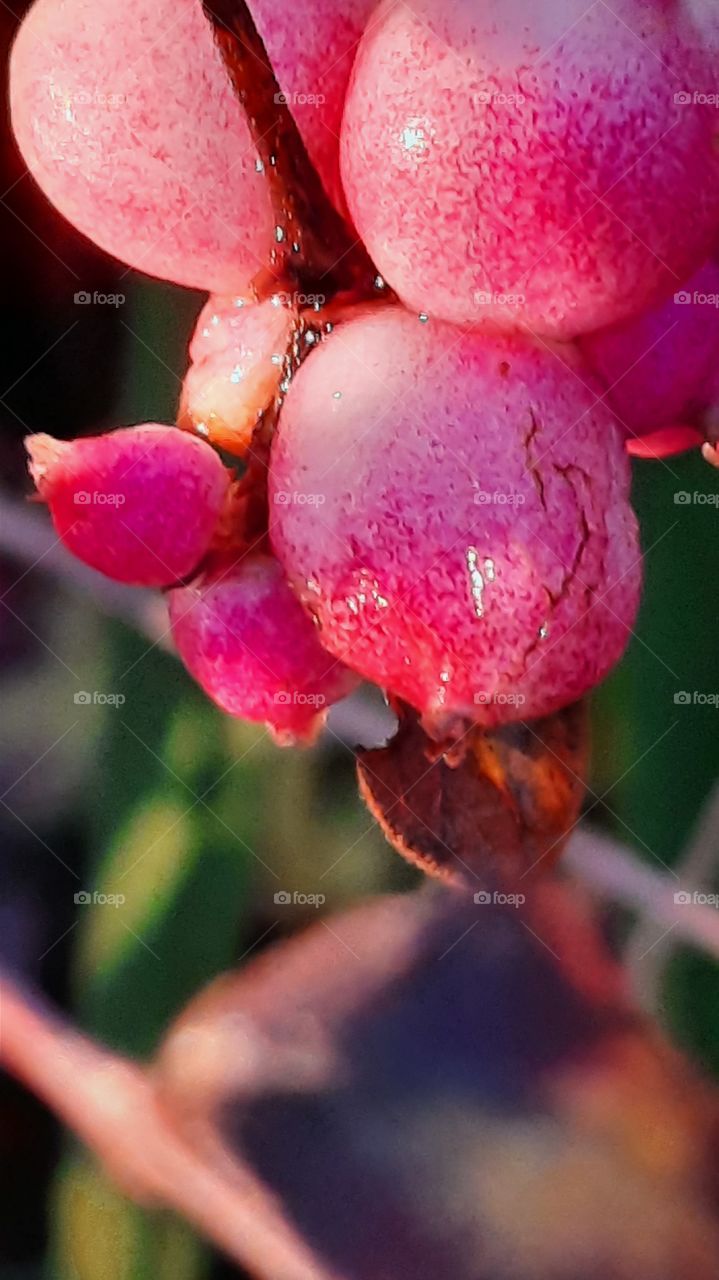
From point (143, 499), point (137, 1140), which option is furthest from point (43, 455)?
point (137, 1140)

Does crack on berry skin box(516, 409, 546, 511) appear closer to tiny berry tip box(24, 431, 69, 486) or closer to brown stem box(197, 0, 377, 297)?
brown stem box(197, 0, 377, 297)

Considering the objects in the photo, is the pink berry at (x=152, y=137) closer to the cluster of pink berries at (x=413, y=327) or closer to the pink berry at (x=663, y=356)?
the cluster of pink berries at (x=413, y=327)

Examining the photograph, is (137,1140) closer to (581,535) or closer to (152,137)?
(581,535)

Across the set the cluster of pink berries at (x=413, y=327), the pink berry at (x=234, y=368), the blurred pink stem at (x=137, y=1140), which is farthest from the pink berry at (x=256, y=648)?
the blurred pink stem at (x=137, y=1140)

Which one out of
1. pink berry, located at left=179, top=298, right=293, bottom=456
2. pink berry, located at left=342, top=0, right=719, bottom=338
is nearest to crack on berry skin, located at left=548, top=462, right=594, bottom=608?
pink berry, located at left=342, top=0, right=719, bottom=338

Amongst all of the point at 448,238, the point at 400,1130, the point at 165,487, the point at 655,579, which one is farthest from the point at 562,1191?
the point at 448,238

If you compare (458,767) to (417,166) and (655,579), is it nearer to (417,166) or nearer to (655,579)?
(655,579)

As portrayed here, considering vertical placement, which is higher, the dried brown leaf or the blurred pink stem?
the dried brown leaf
